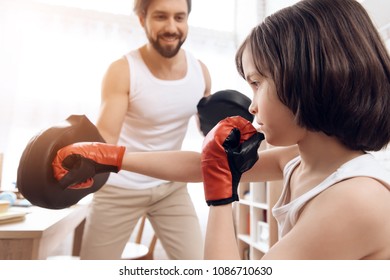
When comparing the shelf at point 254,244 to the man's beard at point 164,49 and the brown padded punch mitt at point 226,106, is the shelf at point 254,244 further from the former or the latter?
the man's beard at point 164,49

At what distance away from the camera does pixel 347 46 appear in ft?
1.75

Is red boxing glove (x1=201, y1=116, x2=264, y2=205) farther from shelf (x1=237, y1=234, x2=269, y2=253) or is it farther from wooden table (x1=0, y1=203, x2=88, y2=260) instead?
shelf (x1=237, y1=234, x2=269, y2=253)

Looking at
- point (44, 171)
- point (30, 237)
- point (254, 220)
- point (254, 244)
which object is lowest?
point (254, 244)

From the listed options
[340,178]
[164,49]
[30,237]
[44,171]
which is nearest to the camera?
[340,178]

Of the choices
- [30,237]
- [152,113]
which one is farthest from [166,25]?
[30,237]

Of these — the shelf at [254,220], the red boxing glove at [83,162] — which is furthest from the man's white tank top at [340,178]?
the shelf at [254,220]

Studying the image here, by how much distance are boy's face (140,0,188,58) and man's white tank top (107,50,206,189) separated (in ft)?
0.32

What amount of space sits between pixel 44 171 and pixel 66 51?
5.14 ft

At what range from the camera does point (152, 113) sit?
42.9 inches

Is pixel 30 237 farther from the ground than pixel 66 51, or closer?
closer

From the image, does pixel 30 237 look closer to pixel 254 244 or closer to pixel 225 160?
pixel 225 160

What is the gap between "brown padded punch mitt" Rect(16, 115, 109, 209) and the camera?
0.65m

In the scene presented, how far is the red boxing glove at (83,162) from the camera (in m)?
0.68
